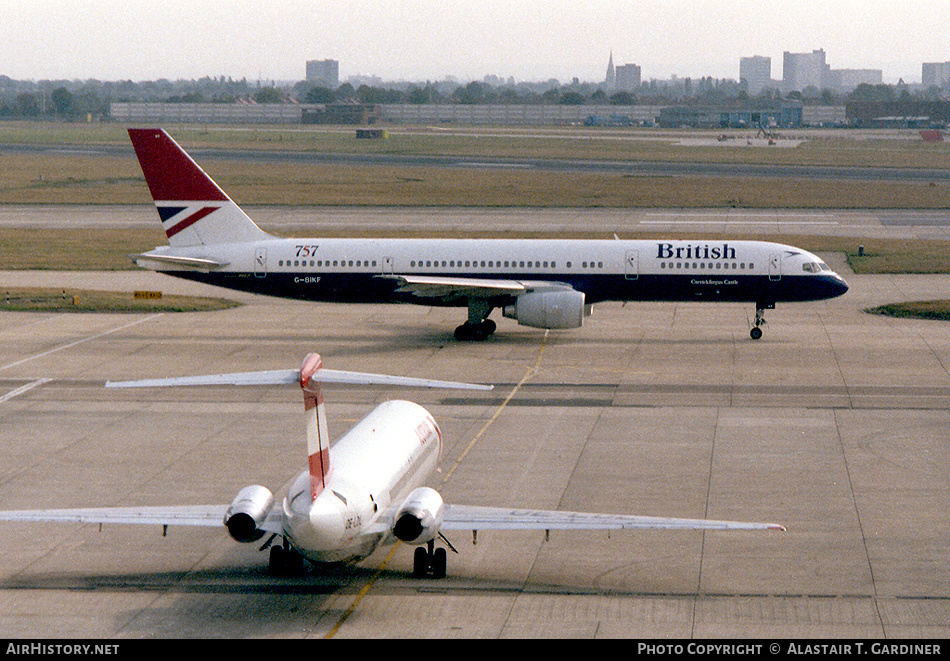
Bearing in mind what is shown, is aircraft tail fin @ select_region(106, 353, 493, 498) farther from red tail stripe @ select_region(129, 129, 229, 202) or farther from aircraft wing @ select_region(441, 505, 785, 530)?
red tail stripe @ select_region(129, 129, 229, 202)

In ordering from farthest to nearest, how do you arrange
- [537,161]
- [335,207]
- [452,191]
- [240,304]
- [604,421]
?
[537,161] < [452,191] < [335,207] < [240,304] < [604,421]

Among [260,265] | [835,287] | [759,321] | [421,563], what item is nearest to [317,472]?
[421,563]

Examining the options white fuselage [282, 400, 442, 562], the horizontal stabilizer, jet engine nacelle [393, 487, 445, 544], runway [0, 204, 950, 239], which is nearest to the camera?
white fuselage [282, 400, 442, 562]

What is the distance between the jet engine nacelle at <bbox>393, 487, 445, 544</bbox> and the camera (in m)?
19.5

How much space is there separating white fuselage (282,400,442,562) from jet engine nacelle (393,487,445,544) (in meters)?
0.59

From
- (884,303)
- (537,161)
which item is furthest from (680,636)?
(537,161)

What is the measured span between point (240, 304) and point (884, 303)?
29.4 meters

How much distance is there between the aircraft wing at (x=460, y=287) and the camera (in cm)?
4446

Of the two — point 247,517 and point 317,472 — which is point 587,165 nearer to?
point 247,517

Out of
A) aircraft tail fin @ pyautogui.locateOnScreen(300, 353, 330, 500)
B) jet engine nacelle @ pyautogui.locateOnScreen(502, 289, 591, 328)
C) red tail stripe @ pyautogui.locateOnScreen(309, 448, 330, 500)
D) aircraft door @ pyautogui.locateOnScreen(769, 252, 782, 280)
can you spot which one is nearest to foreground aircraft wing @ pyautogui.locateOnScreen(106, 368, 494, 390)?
aircraft tail fin @ pyautogui.locateOnScreen(300, 353, 330, 500)

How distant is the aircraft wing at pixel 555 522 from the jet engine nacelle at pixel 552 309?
2407 cm

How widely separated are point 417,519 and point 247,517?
8.98 feet
